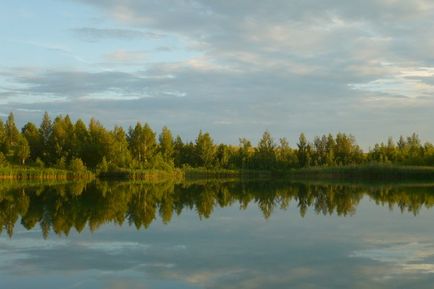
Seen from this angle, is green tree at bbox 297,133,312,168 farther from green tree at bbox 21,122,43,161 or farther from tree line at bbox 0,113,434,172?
green tree at bbox 21,122,43,161

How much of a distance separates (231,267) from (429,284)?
10.7 ft

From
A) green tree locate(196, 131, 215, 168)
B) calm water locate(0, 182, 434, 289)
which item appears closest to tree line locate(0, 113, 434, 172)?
green tree locate(196, 131, 215, 168)

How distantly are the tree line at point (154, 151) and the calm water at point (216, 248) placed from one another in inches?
1892

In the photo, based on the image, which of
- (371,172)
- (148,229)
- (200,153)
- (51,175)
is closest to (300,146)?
(200,153)

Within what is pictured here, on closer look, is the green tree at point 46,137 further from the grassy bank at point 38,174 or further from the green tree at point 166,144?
the green tree at point 166,144

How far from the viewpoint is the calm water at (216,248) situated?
27.4 ft

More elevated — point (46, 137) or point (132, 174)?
point (46, 137)

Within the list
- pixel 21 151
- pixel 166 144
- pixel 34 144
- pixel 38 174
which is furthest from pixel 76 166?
pixel 166 144

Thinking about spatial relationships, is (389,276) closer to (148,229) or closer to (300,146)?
(148,229)

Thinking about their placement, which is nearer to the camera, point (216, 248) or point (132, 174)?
point (216, 248)

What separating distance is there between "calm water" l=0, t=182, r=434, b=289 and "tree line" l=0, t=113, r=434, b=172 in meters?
48.0

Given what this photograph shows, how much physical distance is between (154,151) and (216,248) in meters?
67.2

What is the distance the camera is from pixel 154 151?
255ft

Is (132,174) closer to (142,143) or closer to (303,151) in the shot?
(142,143)
